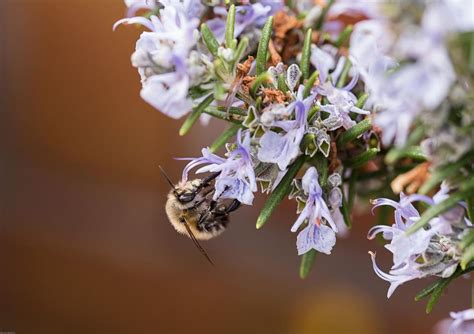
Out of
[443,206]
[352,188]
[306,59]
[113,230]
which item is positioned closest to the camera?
[443,206]

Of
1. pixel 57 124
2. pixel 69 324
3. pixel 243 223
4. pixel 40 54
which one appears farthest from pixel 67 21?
pixel 69 324

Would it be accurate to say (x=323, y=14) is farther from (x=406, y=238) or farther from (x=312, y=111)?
(x=406, y=238)

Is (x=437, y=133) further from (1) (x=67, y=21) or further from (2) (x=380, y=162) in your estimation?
(1) (x=67, y=21)

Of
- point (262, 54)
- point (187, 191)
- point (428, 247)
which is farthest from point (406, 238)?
point (187, 191)

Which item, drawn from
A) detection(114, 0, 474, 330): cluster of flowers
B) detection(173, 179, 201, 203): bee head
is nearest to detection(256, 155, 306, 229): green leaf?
detection(114, 0, 474, 330): cluster of flowers

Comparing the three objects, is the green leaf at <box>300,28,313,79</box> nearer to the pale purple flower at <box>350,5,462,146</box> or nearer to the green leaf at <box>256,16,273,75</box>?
the green leaf at <box>256,16,273,75</box>

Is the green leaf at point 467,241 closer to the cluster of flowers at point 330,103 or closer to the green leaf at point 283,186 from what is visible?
the cluster of flowers at point 330,103
